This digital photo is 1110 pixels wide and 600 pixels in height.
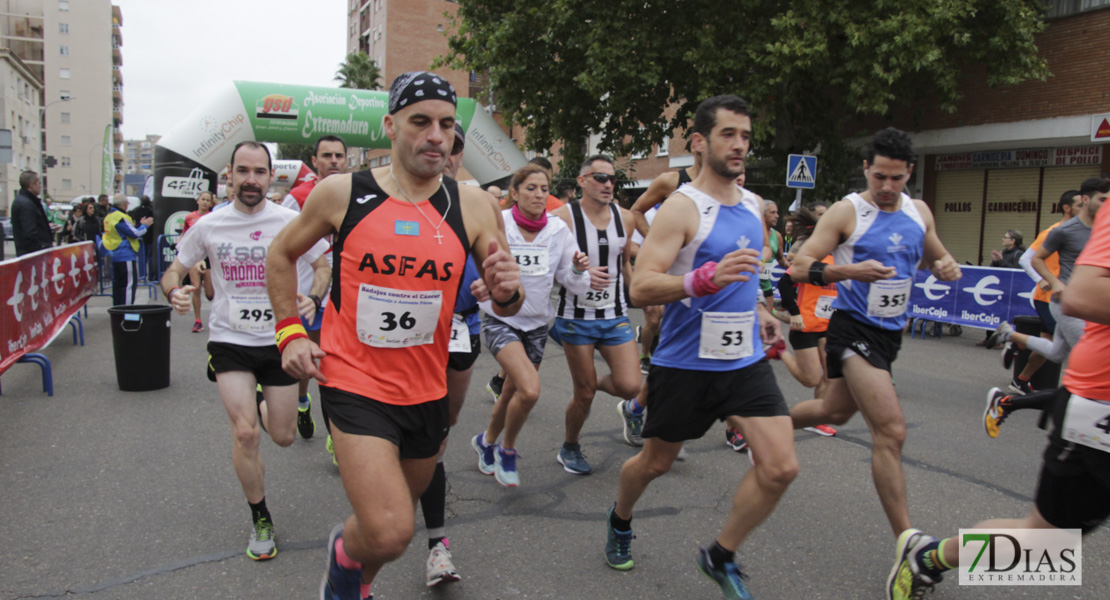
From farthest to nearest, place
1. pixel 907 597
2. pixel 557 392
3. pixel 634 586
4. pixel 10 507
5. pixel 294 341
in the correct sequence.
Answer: pixel 557 392 → pixel 10 507 → pixel 634 586 → pixel 907 597 → pixel 294 341

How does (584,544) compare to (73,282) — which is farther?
(73,282)

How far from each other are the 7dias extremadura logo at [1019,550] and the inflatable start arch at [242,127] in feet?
44.4

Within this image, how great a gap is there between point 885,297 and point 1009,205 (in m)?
16.2

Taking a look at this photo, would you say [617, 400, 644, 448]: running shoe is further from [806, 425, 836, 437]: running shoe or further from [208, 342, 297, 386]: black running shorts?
[208, 342, 297, 386]: black running shorts

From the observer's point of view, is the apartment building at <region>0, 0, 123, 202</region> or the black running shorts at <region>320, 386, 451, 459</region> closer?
the black running shorts at <region>320, 386, 451, 459</region>

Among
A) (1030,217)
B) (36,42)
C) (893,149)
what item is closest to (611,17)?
(1030,217)

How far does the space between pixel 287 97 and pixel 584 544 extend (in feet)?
46.9

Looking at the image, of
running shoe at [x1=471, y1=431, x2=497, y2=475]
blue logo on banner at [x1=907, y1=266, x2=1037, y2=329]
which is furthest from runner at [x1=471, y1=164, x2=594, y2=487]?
blue logo on banner at [x1=907, y1=266, x2=1037, y2=329]

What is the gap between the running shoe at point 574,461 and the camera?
16.4ft

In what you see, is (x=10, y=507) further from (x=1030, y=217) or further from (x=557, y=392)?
(x=1030, y=217)

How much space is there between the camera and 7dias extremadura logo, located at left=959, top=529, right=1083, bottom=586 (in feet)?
8.09

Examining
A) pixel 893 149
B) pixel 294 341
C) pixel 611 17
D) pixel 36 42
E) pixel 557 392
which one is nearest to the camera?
pixel 294 341

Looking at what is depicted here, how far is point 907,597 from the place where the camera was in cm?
303

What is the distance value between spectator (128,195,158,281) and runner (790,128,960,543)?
54.3 feet
